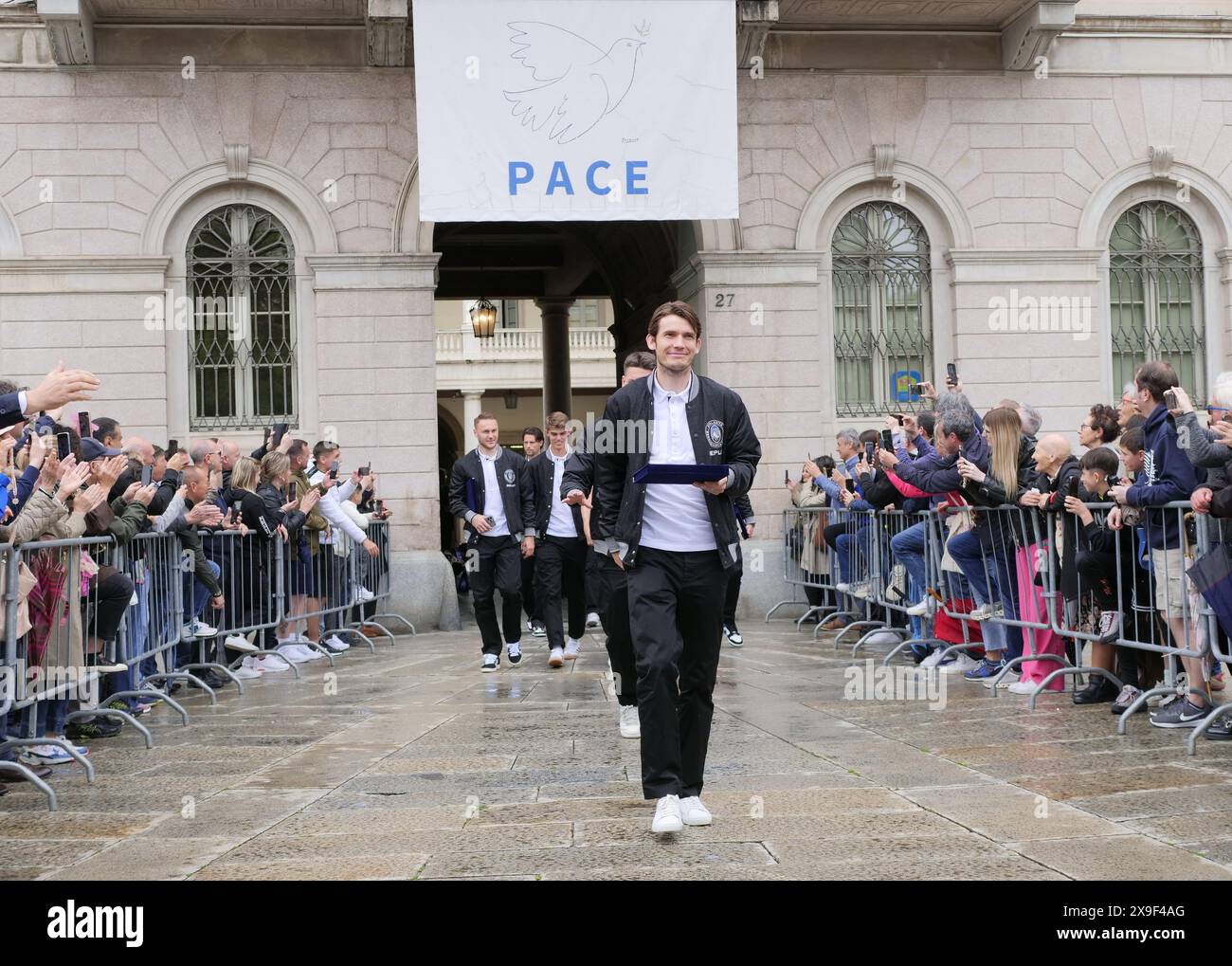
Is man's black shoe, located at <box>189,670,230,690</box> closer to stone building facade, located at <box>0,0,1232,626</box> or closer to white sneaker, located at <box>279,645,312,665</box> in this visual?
white sneaker, located at <box>279,645,312,665</box>

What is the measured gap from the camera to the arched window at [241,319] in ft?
52.9

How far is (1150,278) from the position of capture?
17.2 meters

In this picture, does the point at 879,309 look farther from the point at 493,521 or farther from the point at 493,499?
Result: the point at 493,521

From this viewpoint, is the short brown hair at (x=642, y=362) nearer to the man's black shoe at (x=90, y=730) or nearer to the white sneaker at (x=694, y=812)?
the white sneaker at (x=694, y=812)

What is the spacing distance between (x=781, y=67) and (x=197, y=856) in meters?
13.4

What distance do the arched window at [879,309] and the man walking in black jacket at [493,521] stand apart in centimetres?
627

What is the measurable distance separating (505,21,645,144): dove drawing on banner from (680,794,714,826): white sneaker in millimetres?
10695

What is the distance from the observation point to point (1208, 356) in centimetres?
1731

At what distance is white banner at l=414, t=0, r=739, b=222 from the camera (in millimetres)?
14938

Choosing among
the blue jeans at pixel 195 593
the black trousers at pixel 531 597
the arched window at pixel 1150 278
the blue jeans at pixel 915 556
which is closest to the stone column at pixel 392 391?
the black trousers at pixel 531 597

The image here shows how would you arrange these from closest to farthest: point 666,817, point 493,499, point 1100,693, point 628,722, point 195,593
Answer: point 666,817
point 628,722
point 1100,693
point 195,593
point 493,499

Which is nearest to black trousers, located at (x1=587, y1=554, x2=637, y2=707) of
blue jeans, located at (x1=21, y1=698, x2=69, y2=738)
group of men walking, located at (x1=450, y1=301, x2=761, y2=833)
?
group of men walking, located at (x1=450, y1=301, x2=761, y2=833)

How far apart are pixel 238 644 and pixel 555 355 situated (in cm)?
1647

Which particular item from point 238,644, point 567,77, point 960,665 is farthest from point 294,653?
point 567,77
